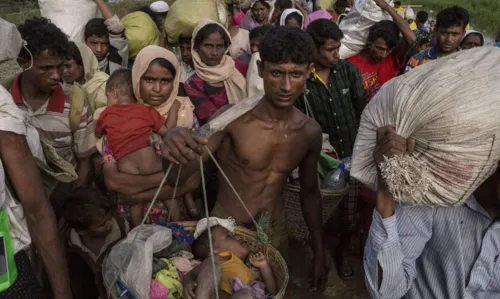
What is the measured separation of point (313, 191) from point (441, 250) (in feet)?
3.92

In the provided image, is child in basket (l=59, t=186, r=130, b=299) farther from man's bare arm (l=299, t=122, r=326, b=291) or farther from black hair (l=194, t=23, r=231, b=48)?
black hair (l=194, t=23, r=231, b=48)

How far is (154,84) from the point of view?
10.6ft

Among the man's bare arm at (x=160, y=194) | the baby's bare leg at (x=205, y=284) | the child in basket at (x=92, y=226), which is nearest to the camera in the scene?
the baby's bare leg at (x=205, y=284)

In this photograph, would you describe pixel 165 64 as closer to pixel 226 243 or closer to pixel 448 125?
pixel 226 243

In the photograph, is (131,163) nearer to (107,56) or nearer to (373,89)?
(107,56)

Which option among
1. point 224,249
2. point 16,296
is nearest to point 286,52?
point 224,249

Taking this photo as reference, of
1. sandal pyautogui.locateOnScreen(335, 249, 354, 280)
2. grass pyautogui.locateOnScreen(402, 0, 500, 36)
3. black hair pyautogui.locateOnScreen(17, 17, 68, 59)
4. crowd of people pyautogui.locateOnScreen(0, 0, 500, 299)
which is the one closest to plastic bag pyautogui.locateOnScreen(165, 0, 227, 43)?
crowd of people pyautogui.locateOnScreen(0, 0, 500, 299)

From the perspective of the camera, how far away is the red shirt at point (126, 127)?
9.90ft

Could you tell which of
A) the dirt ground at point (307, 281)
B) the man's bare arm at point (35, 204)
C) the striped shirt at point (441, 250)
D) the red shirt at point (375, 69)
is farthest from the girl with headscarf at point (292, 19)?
the man's bare arm at point (35, 204)

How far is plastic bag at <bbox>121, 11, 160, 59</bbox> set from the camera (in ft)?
16.3

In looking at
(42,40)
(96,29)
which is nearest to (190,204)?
(42,40)

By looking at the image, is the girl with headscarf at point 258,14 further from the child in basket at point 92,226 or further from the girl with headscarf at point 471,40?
the child in basket at point 92,226

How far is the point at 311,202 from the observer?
2.92 meters

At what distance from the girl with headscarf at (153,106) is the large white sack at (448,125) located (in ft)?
6.15
